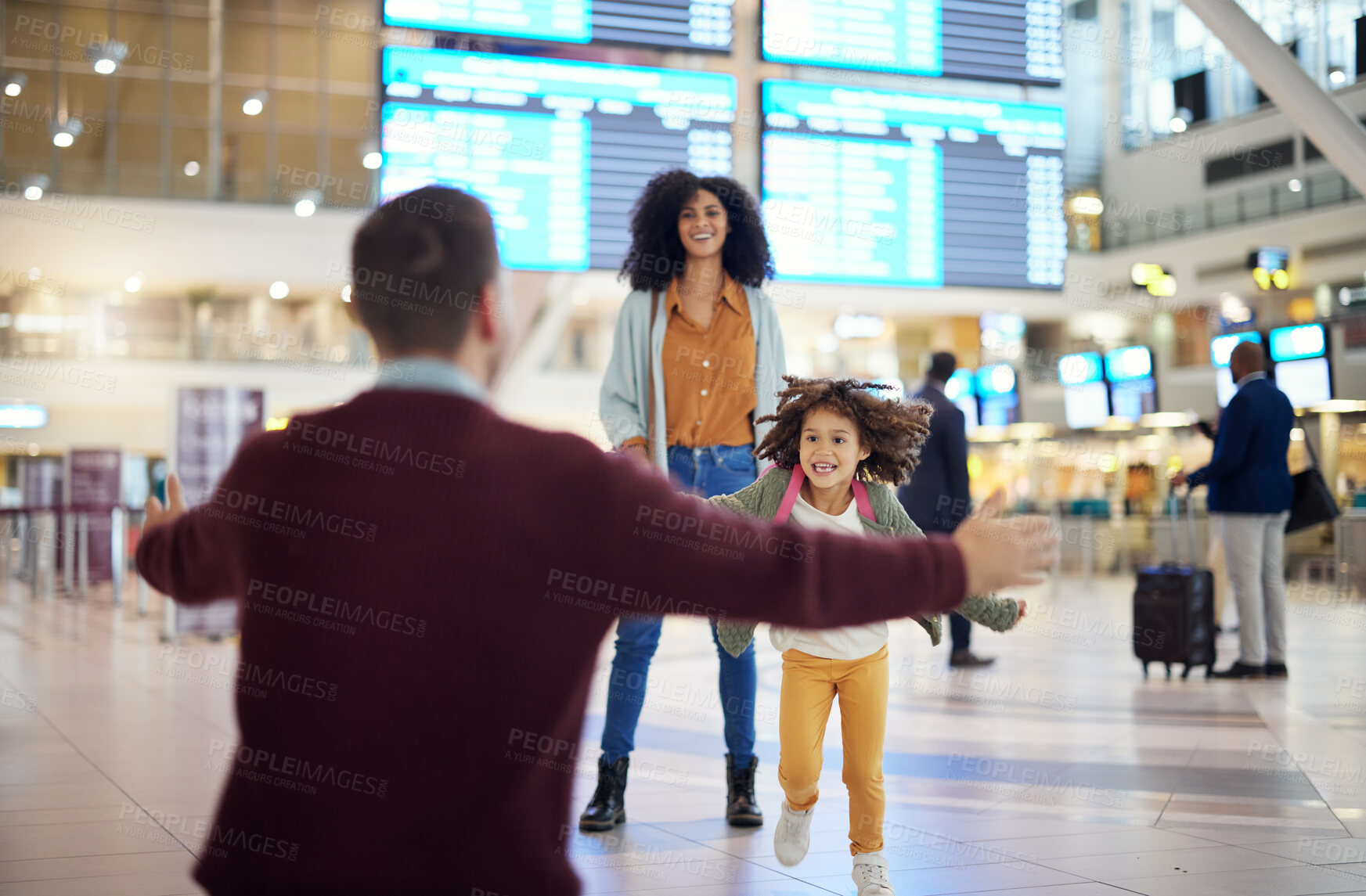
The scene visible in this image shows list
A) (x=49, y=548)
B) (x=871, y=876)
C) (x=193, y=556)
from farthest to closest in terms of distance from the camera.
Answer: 1. (x=49, y=548)
2. (x=871, y=876)
3. (x=193, y=556)

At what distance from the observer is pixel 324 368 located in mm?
27469

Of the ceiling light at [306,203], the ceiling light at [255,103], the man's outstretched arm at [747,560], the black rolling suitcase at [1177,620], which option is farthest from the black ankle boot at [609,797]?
the ceiling light at [255,103]

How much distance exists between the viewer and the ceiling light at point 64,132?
27.5m

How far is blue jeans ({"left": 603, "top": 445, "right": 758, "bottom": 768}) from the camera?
3.48 meters

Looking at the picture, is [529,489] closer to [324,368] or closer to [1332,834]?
[1332,834]

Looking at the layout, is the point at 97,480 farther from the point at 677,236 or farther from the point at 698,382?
the point at 698,382

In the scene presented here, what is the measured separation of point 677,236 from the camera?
3.88 m

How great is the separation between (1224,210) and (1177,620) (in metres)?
23.4

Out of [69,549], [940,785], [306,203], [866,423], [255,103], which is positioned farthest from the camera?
[255,103]

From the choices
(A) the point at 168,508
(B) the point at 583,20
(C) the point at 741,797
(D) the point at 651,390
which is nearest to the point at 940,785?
(C) the point at 741,797

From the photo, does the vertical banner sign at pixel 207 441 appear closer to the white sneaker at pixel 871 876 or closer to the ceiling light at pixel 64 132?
the white sneaker at pixel 871 876

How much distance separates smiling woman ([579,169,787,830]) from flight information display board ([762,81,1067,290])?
199 centimetres

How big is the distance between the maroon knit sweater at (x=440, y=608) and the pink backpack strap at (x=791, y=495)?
168 centimetres

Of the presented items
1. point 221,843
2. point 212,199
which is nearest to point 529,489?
point 221,843
